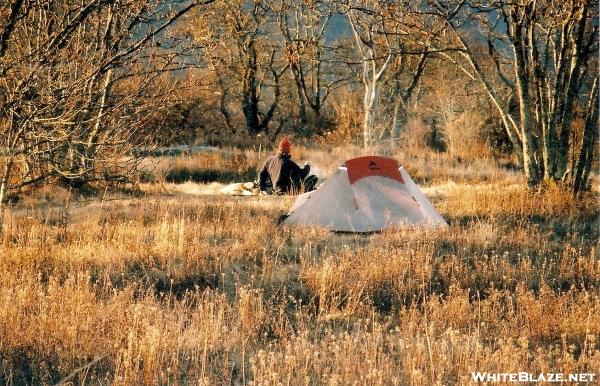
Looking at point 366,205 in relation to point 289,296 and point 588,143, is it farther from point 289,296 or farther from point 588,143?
point 289,296

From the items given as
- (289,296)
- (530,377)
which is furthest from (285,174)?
(530,377)

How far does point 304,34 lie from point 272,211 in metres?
25.3

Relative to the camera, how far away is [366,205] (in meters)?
10.0

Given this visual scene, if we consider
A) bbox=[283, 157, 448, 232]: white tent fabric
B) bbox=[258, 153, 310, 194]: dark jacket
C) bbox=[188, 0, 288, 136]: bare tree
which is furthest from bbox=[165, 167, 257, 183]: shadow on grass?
bbox=[188, 0, 288, 136]: bare tree

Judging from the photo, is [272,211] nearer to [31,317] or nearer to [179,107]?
[31,317]

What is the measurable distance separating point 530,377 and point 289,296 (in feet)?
6.80

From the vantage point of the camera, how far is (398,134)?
1271 inches

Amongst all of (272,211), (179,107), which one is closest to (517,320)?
(272,211)

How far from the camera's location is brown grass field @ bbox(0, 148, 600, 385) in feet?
15.0

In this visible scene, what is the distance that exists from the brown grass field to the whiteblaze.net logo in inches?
2.7

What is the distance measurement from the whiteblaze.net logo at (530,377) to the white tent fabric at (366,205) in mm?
5380

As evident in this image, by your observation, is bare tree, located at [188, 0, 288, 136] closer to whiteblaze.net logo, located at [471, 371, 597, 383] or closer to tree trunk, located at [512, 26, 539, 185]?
tree trunk, located at [512, 26, 539, 185]

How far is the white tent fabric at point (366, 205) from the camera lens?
988 cm

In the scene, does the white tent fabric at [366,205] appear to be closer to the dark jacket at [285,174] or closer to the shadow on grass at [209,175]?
the dark jacket at [285,174]
